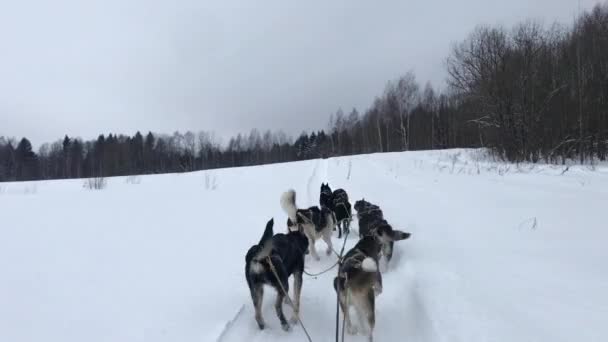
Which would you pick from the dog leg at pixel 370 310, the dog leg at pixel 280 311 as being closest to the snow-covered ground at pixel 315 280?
the dog leg at pixel 280 311

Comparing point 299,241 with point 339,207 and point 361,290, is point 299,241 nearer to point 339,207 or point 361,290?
point 361,290

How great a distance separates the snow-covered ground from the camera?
8.68ft

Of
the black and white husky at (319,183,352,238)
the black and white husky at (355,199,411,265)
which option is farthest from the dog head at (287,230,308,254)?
the black and white husky at (319,183,352,238)

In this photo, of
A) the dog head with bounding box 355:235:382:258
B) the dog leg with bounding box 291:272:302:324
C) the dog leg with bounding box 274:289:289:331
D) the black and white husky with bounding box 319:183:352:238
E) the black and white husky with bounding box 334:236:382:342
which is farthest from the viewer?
the black and white husky with bounding box 319:183:352:238

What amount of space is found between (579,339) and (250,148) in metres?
82.2

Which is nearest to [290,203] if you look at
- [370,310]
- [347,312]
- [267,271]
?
[267,271]

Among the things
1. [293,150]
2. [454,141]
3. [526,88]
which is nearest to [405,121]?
[454,141]

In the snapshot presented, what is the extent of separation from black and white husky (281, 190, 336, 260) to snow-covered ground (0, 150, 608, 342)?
0.45 meters

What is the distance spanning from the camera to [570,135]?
15.1 metres

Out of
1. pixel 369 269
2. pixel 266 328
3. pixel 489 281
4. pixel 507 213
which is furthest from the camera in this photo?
pixel 507 213

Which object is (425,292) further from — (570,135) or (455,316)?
(570,135)

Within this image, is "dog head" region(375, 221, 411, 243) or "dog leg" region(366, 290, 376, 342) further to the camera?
"dog head" region(375, 221, 411, 243)

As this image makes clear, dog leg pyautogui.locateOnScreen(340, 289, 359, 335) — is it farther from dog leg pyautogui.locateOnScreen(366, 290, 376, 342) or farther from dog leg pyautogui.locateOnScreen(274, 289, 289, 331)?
dog leg pyautogui.locateOnScreen(274, 289, 289, 331)

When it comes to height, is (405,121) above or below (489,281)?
above
